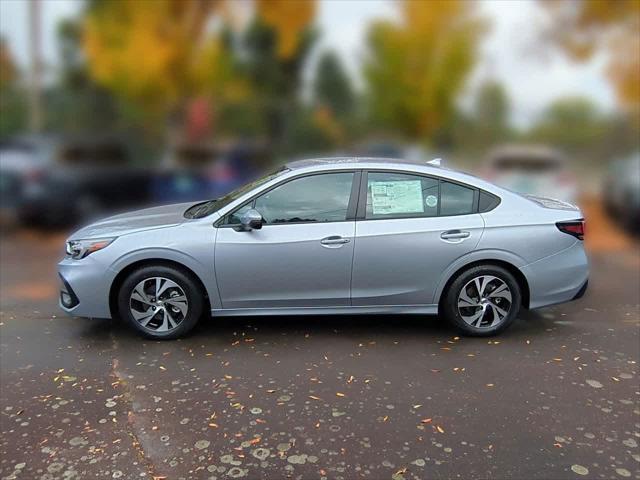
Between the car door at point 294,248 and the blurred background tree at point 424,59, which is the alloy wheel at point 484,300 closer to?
the car door at point 294,248

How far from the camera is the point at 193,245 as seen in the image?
450cm

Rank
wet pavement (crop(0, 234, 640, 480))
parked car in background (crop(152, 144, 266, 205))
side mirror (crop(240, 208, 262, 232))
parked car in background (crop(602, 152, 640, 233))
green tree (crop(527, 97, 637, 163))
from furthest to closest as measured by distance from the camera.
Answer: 1. green tree (crop(527, 97, 637, 163))
2. parked car in background (crop(152, 144, 266, 205))
3. parked car in background (crop(602, 152, 640, 233))
4. side mirror (crop(240, 208, 262, 232))
5. wet pavement (crop(0, 234, 640, 480))

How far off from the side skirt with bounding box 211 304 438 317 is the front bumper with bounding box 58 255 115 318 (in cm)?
86

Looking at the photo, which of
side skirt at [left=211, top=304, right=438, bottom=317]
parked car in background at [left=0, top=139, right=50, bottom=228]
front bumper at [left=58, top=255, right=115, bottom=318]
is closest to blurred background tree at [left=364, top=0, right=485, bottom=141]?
parked car in background at [left=0, top=139, right=50, bottom=228]

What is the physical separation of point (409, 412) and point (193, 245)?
82.4 inches

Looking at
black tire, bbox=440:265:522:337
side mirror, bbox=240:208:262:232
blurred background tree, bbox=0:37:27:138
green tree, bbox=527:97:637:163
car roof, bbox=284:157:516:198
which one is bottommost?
black tire, bbox=440:265:522:337

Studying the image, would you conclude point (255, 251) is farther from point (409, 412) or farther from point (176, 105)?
point (176, 105)

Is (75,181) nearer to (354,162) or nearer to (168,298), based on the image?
(168,298)

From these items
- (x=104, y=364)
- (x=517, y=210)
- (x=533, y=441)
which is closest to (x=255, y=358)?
(x=104, y=364)

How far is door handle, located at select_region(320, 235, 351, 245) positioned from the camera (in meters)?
4.50

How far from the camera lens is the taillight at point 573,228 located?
4.70 metres

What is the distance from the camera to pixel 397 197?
4.66 metres

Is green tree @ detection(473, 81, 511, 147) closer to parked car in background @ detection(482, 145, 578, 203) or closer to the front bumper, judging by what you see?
parked car in background @ detection(482, 145, 578, 203)

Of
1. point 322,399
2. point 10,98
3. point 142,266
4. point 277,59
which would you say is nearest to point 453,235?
point 322,399
